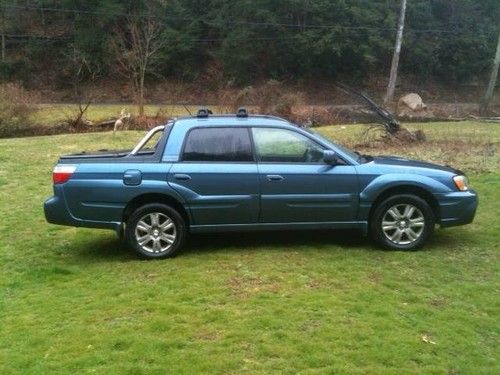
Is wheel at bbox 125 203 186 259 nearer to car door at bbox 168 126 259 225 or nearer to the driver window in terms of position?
car door at bbox 168 126 259 225

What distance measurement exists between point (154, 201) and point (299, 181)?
162 cm

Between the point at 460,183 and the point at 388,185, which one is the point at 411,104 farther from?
the point at 388,185

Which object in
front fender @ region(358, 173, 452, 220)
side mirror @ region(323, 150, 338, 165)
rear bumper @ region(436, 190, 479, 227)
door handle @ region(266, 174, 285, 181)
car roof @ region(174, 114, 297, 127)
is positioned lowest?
rear bumper @ region(436, 190, 479, 227)

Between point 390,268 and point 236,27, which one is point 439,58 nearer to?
point 236,27

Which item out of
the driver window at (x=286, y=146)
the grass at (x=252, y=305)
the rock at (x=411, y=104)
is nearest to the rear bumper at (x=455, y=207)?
the grass at (x=252, y=305)

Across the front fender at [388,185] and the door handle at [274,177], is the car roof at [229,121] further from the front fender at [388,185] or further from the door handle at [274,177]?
the front fender at [388,185]

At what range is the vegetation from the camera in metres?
51.6

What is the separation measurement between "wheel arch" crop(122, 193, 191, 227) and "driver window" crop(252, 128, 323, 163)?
108 centimetres

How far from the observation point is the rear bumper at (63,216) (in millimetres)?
7164

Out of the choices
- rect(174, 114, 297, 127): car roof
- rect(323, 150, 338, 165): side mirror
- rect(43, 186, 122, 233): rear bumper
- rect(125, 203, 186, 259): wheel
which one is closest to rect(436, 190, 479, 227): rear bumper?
rect(323, 150, 338, 165): side mirror

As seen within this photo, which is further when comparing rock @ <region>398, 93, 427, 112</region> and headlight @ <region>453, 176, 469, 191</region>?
rock @ <region>398, 93, 427, 112</region>

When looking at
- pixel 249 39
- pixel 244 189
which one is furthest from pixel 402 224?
pixel 249 39

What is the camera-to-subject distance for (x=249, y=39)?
54500mm

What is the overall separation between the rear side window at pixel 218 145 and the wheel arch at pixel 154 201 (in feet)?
1.57
